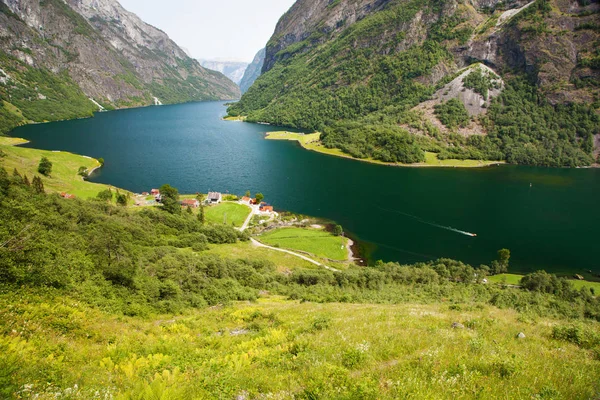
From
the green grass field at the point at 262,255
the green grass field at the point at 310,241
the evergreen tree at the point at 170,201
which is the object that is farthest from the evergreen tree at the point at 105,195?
the green grass field at the point at 262,255

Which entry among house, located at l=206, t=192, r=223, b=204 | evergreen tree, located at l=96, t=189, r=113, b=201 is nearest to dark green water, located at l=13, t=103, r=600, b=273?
house, located at l=206, t=192, r=223, b=204

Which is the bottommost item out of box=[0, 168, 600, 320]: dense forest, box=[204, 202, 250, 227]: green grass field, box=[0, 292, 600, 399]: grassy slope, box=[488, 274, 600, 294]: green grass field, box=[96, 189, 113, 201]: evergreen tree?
box=[204, 202, 250, 227]: green grass field

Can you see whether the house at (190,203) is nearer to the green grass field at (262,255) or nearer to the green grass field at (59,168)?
the green grass field at (59,168)

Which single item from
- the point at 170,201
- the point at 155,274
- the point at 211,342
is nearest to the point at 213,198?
the point at 170,201

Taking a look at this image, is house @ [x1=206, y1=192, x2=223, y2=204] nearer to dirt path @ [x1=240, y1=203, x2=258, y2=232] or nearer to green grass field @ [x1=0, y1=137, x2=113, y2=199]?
dirt path @ [x1=240, y1=203, x2=258, y2=232]

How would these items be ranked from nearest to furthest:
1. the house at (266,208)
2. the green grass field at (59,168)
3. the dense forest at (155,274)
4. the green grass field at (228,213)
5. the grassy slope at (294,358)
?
the grassy slope at (294,358) → the dense forest at (155,274) → the green grass field at (228,213) → the green grass field at (59,168) → the house at (266,208)

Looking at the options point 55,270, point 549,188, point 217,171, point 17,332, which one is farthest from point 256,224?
point 549,188
